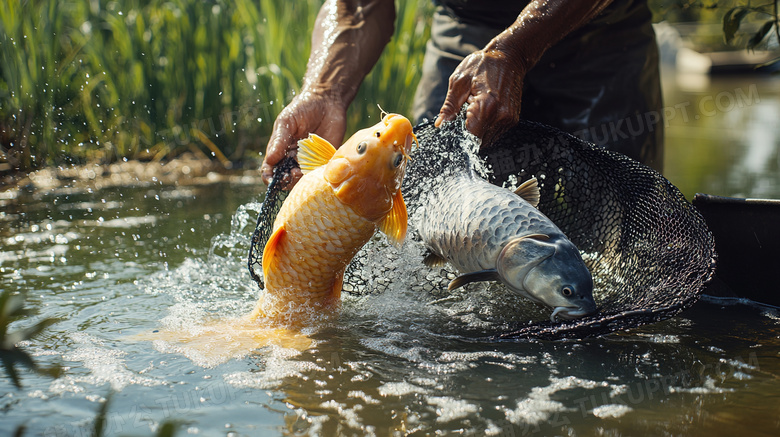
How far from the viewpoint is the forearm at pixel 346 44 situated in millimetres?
3078

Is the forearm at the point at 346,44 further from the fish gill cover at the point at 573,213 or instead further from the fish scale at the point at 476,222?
the fish scale at the point at 476,222

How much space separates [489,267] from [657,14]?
2513mm

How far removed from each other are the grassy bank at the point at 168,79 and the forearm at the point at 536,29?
9.76ft

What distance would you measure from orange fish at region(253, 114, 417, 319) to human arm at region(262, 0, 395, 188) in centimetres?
55

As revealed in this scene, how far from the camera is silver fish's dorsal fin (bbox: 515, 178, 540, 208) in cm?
239

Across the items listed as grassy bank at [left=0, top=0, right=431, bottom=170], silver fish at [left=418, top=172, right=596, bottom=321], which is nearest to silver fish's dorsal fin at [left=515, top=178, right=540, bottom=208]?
silver fish at [left=418, top=172, right=596, bottom=321]

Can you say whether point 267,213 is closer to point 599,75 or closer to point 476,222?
point 476,222

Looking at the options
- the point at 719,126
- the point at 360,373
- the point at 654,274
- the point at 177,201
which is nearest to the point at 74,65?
the point at 177,201

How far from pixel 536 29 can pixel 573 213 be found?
2.57ft

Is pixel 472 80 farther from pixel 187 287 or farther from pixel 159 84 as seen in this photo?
pixel 159 84

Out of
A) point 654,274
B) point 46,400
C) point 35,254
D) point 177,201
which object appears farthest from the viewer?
point 177,201

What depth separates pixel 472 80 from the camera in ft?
7.97

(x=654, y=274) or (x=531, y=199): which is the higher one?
(x=531, y=199)

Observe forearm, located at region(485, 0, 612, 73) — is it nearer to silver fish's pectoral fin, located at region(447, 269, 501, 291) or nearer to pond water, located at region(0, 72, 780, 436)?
silver fish's pectoral fin, located at region(447, 269, 501, 291)
